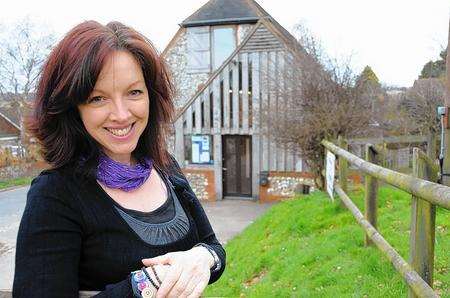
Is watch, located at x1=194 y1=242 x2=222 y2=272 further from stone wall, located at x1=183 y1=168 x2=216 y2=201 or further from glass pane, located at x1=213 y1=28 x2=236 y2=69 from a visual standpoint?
glass pane, located at x1=213 y1=28 x2=236 y2=69

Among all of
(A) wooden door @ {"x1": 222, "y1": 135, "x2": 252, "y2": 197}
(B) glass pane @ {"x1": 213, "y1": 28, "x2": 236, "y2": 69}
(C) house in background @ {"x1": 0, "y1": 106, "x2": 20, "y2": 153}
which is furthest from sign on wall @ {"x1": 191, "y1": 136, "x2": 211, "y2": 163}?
(C) house in background @ {"x1": 0, "y1": 106, "x2": 20, "y2": 153}

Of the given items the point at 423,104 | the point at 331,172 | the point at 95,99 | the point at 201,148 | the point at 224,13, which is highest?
the point at 224,13

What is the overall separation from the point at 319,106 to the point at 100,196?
8.25 meters

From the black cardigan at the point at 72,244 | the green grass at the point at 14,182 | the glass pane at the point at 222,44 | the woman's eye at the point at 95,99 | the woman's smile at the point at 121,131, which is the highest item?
the glass pane at the point at 222,44

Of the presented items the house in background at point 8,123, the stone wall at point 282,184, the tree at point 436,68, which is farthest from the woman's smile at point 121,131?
the house in background at point 8,123

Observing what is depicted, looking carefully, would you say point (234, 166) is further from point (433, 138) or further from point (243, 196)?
point (433, 138)

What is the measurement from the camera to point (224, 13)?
2262 centimetres

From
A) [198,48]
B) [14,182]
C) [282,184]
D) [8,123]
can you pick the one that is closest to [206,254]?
[282,184]

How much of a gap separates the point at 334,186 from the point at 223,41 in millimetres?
16915

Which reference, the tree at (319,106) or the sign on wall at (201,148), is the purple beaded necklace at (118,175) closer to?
the tree at (319,106)

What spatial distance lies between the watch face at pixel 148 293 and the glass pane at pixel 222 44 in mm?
21556

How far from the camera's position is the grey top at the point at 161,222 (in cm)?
137

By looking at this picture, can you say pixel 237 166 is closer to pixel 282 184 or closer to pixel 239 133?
pixel 239 133

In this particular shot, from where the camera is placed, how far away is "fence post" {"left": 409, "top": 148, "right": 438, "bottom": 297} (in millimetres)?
2607
